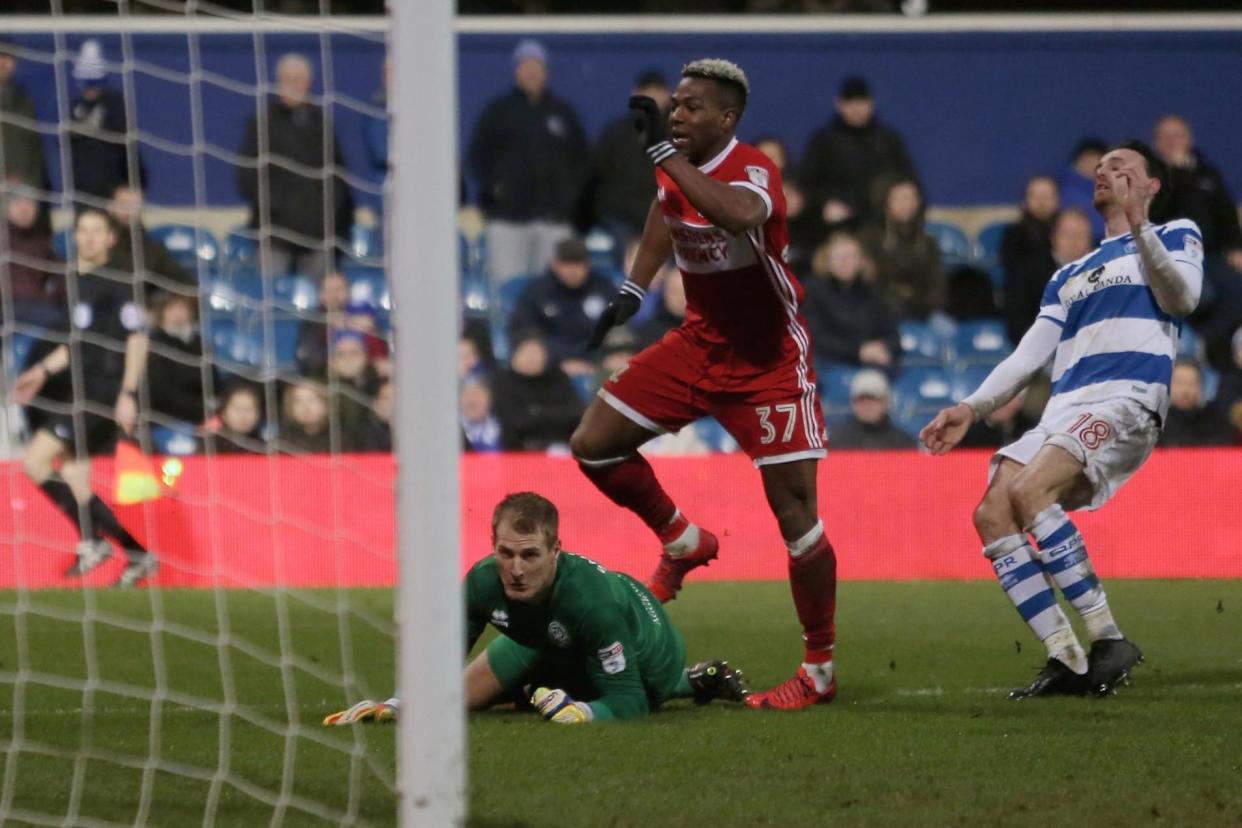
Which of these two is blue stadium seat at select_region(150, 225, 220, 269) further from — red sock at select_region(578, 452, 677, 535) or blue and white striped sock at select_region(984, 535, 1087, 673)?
blue and white striped sock at select_region(984, 535, 1087, 673)

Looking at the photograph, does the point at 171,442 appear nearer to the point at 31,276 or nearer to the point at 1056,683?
the point at 31,276

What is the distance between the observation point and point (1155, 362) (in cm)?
611

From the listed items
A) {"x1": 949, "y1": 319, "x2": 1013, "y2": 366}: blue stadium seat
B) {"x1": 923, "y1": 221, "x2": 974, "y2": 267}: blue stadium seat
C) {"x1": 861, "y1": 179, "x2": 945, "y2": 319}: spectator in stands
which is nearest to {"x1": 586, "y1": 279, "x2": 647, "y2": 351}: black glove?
{"x1": 861, "y1": 179, "x2": 945, "y2": 319}: spectator in stands

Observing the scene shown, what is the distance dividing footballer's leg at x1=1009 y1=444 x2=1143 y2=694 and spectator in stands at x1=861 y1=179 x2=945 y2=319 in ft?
20.3

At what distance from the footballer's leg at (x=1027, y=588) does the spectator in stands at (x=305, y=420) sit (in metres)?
4.34

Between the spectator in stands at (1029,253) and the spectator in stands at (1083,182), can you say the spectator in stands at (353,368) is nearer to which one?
the spectator in stands at (1029,253)

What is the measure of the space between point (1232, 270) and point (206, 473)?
6891 mm

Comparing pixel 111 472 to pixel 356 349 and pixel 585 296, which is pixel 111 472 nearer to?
pixel 356 349

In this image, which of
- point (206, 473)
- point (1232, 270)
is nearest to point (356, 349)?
point (206, 473)

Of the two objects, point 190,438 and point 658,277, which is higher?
point 658,277

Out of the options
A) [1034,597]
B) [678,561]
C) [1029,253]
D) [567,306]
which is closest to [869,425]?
[1029,253]

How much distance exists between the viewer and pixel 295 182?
404 inches

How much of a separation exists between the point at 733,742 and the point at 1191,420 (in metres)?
6.87

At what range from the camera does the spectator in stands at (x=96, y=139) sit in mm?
7879
